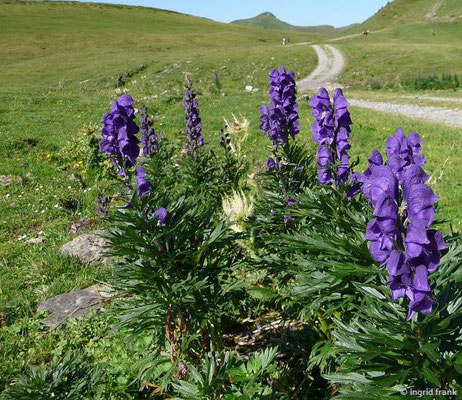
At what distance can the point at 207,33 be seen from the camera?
66.9 m

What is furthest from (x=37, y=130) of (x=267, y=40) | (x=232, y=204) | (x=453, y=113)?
(x=267, y=40)

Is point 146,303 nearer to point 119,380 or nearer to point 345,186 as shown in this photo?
point 119,380

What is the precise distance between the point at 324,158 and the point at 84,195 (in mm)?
6213

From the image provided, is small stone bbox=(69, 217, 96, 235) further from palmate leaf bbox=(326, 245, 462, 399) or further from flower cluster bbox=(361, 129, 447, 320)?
flower cluster bbox=(361, 129, 447, 320)

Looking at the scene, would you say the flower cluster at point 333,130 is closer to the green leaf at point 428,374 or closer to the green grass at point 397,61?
the green leaf at point 428,374

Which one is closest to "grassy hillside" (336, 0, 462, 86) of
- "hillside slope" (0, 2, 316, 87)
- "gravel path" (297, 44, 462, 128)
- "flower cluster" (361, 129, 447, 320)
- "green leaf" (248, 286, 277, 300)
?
"gravel path" (297, 44, 462, 128)

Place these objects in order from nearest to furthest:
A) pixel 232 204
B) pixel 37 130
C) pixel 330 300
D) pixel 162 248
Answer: pixel 330 300 → pixel 162 248 → pixel 232 204 → pixel 37 130

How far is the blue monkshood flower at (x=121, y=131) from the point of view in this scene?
9.61 ft

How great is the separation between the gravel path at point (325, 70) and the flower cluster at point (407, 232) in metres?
24.8

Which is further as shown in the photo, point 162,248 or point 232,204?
point 232,204

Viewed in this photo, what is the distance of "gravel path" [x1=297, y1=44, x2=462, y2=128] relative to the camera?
14.1m

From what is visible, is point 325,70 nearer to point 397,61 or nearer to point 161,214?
point 397,61

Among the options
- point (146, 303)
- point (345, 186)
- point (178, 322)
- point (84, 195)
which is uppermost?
point (345, 186)

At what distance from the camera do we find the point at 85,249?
579 centimetres
